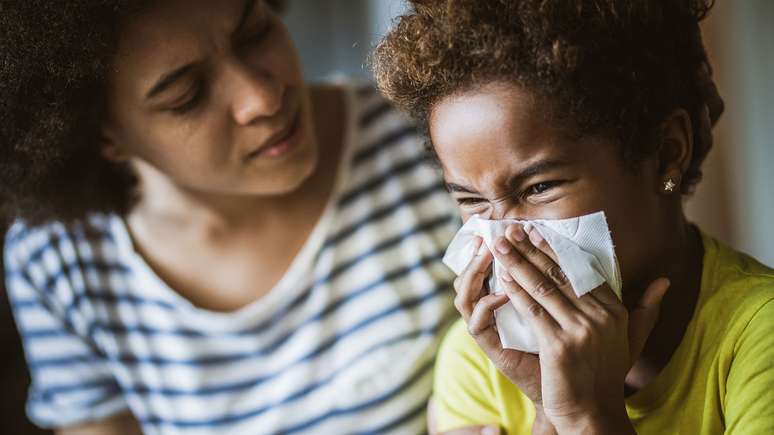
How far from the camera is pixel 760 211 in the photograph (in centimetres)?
232

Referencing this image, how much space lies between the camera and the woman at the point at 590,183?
111 cm

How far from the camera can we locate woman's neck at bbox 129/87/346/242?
6.24ft

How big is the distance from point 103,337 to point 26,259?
0.26 m

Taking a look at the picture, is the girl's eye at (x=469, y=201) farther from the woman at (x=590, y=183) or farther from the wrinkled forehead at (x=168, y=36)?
the wrinkled forehead at (x=168, y=36)

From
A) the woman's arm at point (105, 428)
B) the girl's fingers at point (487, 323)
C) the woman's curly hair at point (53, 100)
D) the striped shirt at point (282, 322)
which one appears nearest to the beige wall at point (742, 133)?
the striped shirt at point (282, 322)

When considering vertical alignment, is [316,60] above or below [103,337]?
above

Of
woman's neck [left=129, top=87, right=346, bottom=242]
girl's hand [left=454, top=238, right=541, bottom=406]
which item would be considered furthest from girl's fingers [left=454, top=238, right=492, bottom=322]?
woman's neck [left=129, top=87, right=346, bottom=242]

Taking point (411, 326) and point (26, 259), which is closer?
point (411, 326)

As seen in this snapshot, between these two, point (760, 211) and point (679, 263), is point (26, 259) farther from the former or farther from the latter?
point (760, 211)

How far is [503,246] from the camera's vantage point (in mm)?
1122

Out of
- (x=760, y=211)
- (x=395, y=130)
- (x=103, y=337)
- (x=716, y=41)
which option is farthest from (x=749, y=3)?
(x=103, y=337)

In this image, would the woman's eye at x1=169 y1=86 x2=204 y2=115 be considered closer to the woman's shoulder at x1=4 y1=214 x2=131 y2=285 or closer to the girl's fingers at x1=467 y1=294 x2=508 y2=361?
the woman's shoulder at x1=4 y1=214 x2=131 y2=285

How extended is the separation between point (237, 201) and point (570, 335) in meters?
0.98

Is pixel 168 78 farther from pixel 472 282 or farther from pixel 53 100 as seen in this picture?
pixel 472 282
